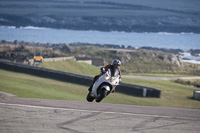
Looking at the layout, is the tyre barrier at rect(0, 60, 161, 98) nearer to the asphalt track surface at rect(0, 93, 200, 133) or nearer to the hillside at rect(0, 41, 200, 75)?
the asphalt track surface at rect(0, 93, 200, 133)

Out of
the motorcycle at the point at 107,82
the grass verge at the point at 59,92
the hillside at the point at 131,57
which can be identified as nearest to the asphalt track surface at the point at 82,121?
the motorcycle at the point at 107,82

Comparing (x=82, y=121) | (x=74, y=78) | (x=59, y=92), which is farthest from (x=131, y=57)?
(x=82, y=121)

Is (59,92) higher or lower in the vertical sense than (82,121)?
lower

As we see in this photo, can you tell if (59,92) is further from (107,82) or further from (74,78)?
(107,82)

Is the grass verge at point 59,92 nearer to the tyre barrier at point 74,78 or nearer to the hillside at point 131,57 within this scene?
the tyre barrier at point 74,78

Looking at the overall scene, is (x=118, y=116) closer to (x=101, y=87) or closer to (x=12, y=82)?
(x=101, y=87)

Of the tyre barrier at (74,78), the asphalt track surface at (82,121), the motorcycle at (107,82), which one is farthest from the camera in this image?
the tyre barrier at (74,78)

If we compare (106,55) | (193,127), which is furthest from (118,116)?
(106,55)

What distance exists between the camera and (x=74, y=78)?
1297 inches

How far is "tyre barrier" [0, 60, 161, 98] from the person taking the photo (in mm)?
29625

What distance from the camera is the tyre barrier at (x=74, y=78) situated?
97.2 feet

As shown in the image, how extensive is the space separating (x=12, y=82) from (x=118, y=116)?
18864 millimetres

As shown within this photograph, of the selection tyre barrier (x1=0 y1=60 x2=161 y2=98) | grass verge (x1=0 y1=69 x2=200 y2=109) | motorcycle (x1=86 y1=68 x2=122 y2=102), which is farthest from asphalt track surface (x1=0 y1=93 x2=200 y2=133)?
tyre barrier (x1=0 y1=60 x2=161 y2=98)

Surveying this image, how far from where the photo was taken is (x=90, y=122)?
1036cm
